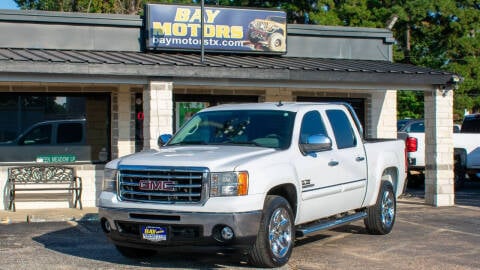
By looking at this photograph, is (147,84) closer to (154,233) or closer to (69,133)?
(69,133)

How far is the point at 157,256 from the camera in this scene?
9078 mm

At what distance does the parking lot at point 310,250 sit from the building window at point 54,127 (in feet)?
9.50

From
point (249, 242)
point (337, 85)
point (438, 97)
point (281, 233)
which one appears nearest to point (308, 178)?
point (281, 233)

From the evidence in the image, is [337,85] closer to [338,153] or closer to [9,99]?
[338,153]

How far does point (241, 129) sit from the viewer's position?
9.09m

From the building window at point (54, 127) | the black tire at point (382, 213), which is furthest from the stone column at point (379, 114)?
the black tire at point (382, 213)

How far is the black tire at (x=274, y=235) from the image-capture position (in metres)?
7.88

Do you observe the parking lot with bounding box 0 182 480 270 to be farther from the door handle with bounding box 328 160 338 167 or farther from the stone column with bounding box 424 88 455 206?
the stone column with bounding box 424 88 455 206

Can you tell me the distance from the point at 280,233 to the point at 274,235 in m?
0.14

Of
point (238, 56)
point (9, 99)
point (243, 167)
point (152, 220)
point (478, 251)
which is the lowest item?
point (478, 251)

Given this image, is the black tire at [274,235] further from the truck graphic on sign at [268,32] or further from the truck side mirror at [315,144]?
the truck graphic on sign at [268,32]

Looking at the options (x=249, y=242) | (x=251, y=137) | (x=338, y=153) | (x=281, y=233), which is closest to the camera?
(x=249, y=242)

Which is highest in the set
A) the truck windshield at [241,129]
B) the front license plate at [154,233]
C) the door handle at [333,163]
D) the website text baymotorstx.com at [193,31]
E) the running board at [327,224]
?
the website text baymotorstx.com at [193,31]

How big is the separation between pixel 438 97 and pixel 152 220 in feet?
30.8
